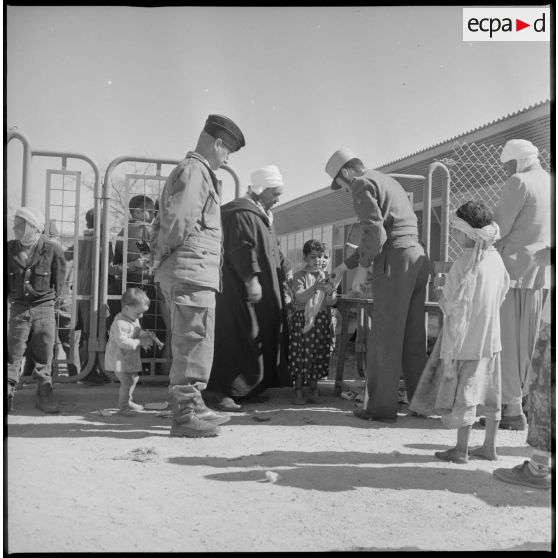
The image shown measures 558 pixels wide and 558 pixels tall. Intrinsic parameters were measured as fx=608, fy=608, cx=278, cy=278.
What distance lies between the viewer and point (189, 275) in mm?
3908

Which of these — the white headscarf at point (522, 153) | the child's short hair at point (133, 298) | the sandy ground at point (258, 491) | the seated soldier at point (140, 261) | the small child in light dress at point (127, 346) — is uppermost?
the white headscarf at point (522, 153)

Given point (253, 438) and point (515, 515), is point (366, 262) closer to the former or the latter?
point (253, 438)

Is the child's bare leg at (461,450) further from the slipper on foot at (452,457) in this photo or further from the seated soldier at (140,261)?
the seated soldier at (140,261)

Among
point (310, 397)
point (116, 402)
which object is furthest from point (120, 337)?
point (310, 397)

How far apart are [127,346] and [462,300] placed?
243 centimetres

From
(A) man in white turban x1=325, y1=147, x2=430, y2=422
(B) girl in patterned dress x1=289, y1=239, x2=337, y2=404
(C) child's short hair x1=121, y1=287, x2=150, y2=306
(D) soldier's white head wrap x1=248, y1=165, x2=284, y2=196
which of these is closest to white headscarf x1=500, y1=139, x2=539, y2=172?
(A) man in white turban x1=325, y1=147, x2=430, y2=422

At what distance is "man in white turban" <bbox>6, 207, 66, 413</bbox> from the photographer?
4512 millimetres

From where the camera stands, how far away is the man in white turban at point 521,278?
4.32 meters

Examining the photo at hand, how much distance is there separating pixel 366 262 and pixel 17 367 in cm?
269

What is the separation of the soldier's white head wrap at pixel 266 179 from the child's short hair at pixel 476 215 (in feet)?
6.31

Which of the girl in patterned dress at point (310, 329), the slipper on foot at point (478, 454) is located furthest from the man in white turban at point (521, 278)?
the girl in patterned dress at point (310, 329)

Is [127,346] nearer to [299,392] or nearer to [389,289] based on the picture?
[299,392]

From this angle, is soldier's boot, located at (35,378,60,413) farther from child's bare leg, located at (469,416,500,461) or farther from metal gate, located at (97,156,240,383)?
child's bare leg, located at (469,416,500,461)

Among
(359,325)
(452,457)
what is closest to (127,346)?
(452,457)
